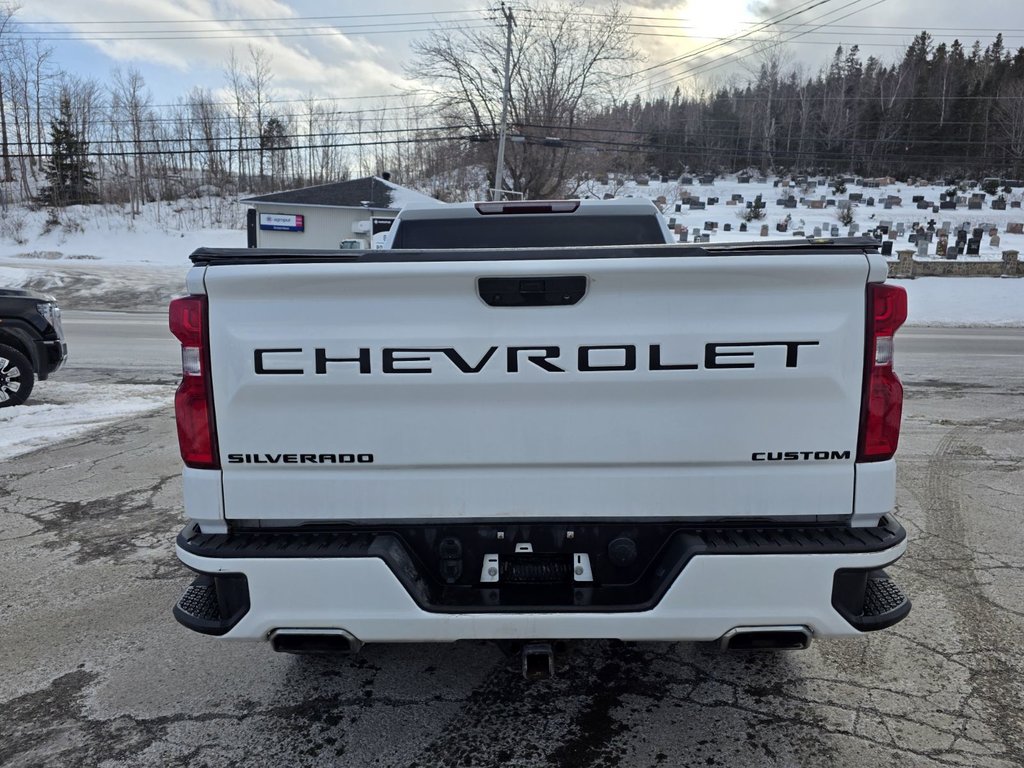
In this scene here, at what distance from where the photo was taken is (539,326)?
89.3 inches

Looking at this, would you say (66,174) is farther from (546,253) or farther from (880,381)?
(880,381)

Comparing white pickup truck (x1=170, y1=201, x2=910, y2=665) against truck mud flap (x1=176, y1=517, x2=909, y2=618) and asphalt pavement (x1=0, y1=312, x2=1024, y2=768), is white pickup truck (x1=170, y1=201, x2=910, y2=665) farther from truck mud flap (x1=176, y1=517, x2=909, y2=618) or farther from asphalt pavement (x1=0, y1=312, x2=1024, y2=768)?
asphalt pavement (x1=0, y1=312, x2=1024, y2=768)

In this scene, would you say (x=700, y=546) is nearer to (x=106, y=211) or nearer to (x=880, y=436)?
(x=880, y=436)

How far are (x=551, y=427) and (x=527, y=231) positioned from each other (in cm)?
240

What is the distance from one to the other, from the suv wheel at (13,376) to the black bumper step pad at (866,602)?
30.5ft

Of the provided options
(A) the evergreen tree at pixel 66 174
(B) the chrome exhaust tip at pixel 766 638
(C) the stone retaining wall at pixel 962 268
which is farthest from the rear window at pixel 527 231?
(A) the evergreen tree at pixel 66 174

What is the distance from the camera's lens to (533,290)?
2283 millimetres

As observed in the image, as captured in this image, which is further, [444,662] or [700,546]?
[444,662]

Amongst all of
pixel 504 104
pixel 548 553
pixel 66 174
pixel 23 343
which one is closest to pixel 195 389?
pixel 548 553

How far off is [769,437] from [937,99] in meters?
94.9

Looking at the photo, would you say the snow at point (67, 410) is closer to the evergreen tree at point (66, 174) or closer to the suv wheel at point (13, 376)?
the suv wheel at point (13, 376)

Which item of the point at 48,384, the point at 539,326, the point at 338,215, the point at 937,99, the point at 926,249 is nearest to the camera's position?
the point at 539,326

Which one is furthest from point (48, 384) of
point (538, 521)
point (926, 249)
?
point (926, 249)

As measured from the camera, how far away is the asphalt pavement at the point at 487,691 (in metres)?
2.61
